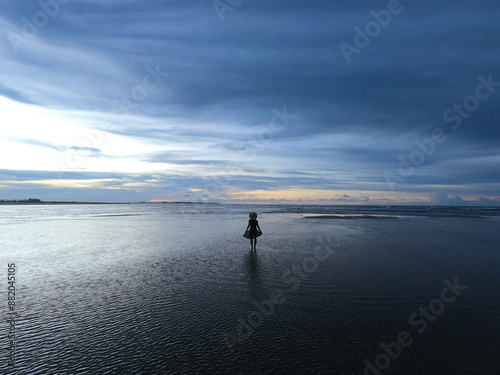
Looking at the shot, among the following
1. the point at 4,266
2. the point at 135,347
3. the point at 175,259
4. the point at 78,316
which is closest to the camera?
the point at 135,347

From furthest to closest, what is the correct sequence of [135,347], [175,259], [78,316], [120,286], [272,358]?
[175,259]
[120,286]
[78,316]
[135,347]
[272,358]

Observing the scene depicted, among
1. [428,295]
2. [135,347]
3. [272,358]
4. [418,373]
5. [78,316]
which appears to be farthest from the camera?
[428,295]

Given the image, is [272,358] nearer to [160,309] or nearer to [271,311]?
[271,311]

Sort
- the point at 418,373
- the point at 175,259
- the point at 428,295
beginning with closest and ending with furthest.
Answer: the point at 418,373
the point at 428,295
the point at 175,259

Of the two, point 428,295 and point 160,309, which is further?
point 428,295

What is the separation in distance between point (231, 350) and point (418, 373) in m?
4.35

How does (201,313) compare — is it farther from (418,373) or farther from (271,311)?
(418,373)

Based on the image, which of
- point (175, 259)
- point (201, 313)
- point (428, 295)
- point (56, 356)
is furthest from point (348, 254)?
point (56, 356)

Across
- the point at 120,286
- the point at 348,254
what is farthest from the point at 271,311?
the point at 348,254

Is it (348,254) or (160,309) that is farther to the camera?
(348,254)

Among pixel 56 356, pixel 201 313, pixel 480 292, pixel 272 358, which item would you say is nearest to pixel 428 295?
pixel 480 292

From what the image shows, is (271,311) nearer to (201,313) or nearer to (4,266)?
(201,313)

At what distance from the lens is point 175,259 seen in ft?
61.6

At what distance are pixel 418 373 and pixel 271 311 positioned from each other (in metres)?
4.70
